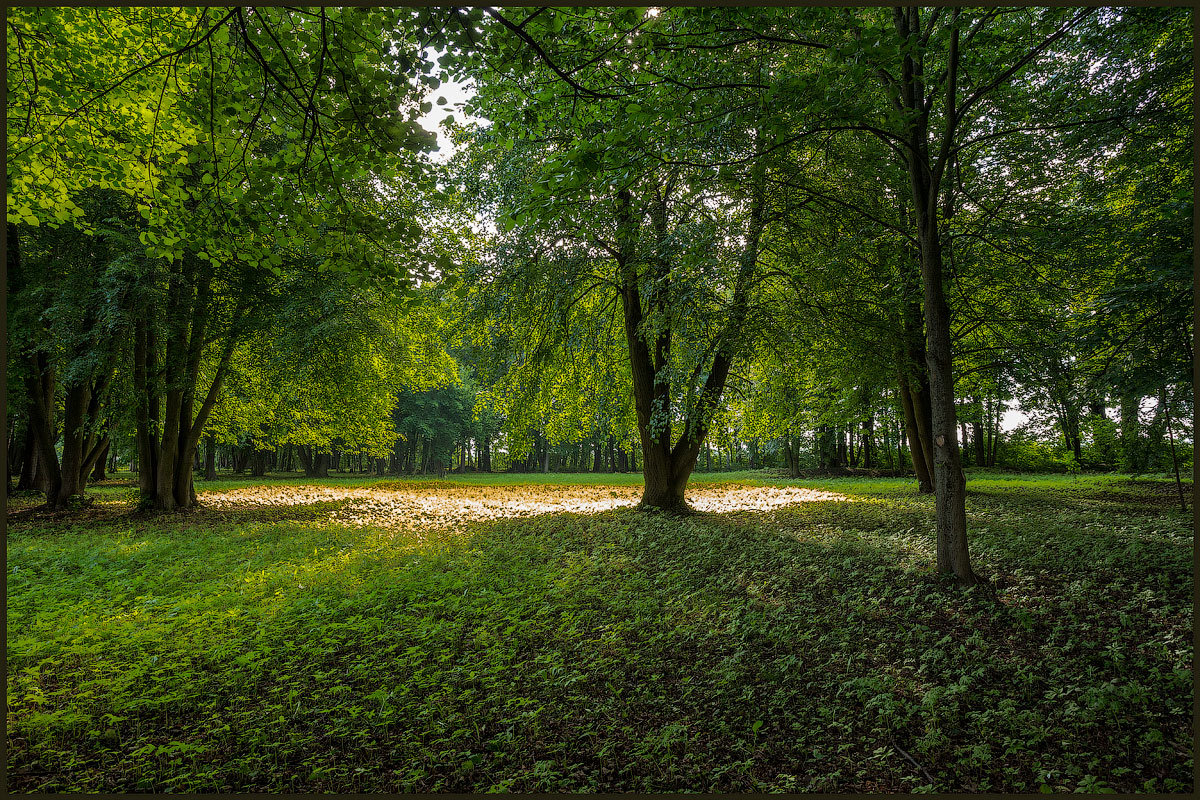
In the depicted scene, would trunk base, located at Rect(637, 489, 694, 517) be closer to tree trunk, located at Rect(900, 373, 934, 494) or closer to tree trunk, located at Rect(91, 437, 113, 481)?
tree trunk, located at Rect(900, 373, 934, 494)

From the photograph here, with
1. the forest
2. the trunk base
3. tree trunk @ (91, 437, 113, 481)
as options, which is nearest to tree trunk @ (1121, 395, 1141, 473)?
the forest

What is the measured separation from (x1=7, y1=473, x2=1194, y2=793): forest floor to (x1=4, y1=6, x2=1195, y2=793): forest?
4 cm

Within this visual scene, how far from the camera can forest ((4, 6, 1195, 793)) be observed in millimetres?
3658

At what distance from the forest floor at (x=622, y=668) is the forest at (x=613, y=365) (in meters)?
0.04

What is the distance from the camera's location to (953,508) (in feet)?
20.1

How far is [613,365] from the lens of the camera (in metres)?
13.4

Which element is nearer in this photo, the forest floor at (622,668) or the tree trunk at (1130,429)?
the forest floor at (622,668)

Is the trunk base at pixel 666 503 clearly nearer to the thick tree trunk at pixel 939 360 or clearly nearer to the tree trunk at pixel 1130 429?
the thick tree trunk at pixel 939 360

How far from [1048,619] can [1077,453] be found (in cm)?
2017

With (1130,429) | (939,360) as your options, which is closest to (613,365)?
(939,360)

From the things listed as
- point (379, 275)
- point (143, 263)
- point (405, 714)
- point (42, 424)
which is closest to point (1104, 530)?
point (405, 714)

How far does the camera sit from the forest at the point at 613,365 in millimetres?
3658

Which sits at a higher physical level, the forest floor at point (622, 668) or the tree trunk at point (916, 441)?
the tree trunk at point (916, 441)

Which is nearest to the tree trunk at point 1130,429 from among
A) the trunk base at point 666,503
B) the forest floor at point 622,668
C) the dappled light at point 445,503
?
the forest floor at point 622,668
